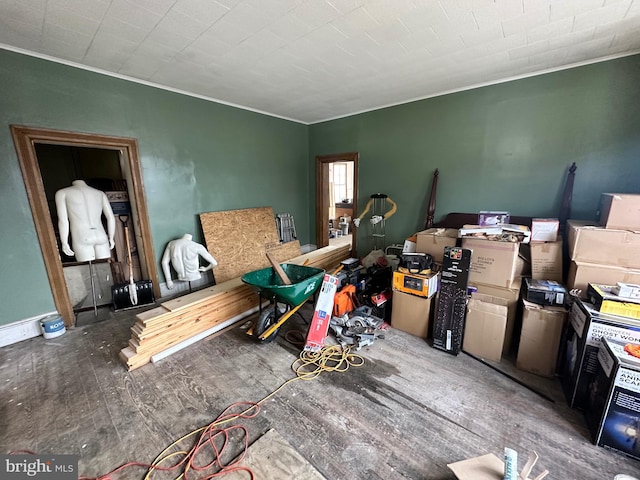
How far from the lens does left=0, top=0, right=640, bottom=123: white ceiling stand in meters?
1.79

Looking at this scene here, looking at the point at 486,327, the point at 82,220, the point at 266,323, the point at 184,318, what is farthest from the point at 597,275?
the point at 82,220

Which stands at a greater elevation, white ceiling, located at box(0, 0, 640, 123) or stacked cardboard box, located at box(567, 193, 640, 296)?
white ceiling, located at box(0, 0, 640, 123)

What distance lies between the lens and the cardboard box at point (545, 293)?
7.01 feet

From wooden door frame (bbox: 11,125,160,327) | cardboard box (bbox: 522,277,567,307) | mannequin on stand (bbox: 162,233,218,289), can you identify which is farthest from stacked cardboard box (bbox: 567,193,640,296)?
wooden door frame (bbox: 11,125,160,327)

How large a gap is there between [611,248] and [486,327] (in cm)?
118

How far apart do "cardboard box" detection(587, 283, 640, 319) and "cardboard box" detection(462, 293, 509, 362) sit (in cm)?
63

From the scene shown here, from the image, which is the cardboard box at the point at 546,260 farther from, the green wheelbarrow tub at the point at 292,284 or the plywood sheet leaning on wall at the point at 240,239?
the plywood sheet leaning on wall at the point at 240,239

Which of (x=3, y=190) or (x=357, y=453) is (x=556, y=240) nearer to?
(x=357, y=453)

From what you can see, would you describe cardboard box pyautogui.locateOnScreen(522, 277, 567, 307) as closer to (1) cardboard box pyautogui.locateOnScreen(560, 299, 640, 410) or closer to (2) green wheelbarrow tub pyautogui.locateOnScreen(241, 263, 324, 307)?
(1) cardboard box pyautogui.locateOnScreen(560, 299, 640, 410)

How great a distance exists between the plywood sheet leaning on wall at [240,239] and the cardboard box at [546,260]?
12.0 feet

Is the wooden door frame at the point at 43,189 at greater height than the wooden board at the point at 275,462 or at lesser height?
greater

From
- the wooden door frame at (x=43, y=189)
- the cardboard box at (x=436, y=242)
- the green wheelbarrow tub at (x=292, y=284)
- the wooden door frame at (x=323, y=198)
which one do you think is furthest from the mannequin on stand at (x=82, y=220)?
the cardboard box at (x=436, y=242)

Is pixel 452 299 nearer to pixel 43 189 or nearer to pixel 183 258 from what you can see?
pixel 183 258

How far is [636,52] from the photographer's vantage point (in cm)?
242
